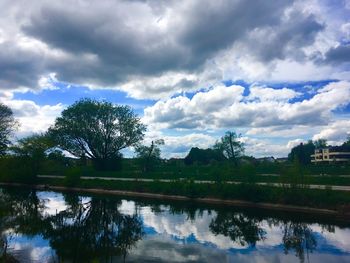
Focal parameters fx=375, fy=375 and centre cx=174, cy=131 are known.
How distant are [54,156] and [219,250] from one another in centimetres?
7221

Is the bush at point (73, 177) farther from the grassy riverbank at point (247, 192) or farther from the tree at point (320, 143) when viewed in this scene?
the tree at point (320, 143)

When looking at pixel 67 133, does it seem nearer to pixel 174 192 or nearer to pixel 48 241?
pixel 174 192

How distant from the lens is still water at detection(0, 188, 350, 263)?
21.1 metres

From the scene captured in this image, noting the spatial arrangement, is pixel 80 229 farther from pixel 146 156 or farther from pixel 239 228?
pixel 146 156

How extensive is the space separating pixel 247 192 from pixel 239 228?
13.4 m

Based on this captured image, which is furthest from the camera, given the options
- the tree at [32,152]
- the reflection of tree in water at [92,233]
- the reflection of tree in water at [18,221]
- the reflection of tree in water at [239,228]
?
the tree at [32,152]

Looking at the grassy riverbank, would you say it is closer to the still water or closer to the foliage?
the still water

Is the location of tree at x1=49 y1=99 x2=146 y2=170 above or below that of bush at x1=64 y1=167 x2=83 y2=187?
above

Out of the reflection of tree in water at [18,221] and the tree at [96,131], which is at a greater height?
the tree at [96,131]

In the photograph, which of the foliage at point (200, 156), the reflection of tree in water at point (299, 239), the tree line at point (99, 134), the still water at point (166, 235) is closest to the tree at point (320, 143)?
the foliage at point (200, 156)

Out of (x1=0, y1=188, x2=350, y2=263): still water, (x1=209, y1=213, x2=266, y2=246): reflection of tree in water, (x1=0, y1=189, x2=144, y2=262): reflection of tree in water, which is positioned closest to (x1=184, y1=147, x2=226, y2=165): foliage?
(x1=0, y1=188, x2=350, y2=263): still water

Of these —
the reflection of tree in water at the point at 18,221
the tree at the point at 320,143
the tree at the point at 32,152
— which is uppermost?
the tree at the point at 320,143

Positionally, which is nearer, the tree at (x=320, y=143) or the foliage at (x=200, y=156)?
the foliage at (x=200, y=156)

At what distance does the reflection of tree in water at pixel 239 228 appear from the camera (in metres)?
27.0
